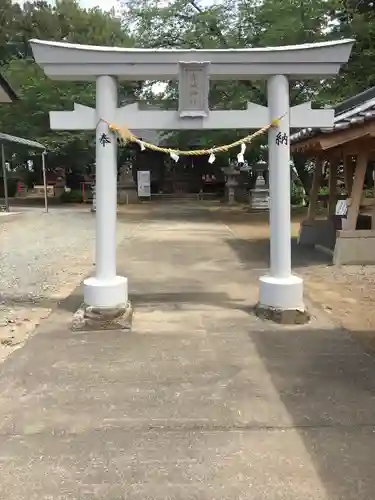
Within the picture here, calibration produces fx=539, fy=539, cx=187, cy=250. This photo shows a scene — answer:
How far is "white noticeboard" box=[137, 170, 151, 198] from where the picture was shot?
29100mm

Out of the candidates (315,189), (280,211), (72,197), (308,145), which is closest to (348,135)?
(308,145)

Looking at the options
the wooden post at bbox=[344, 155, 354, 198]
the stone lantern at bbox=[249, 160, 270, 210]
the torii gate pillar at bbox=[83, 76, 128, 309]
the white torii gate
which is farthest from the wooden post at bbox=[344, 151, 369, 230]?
the stone lantern at bbox=[249, 160, 270, 210]

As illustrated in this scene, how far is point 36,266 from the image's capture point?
10.1 meters

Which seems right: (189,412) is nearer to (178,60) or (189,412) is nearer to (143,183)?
(178,60)

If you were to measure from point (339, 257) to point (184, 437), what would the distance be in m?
6.92

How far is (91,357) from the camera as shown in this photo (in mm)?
4852

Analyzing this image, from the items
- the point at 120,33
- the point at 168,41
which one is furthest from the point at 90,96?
the point at 120,33

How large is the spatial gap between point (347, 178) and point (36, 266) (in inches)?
260

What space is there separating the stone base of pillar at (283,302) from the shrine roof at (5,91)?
1353 cm

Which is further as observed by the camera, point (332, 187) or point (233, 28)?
point (233, 28)

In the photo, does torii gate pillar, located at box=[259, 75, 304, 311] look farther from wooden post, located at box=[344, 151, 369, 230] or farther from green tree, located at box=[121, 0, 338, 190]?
green tree, located at box=[121, 0, 338, 190]

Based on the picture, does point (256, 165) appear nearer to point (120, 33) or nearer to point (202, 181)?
point (202, 181)

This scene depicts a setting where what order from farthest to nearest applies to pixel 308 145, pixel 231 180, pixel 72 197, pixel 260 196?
1. pixel 72 197
2. pixel 231 180
3. pixel 260 196
4. pixel 308 145

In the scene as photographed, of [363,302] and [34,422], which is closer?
[34,422]
